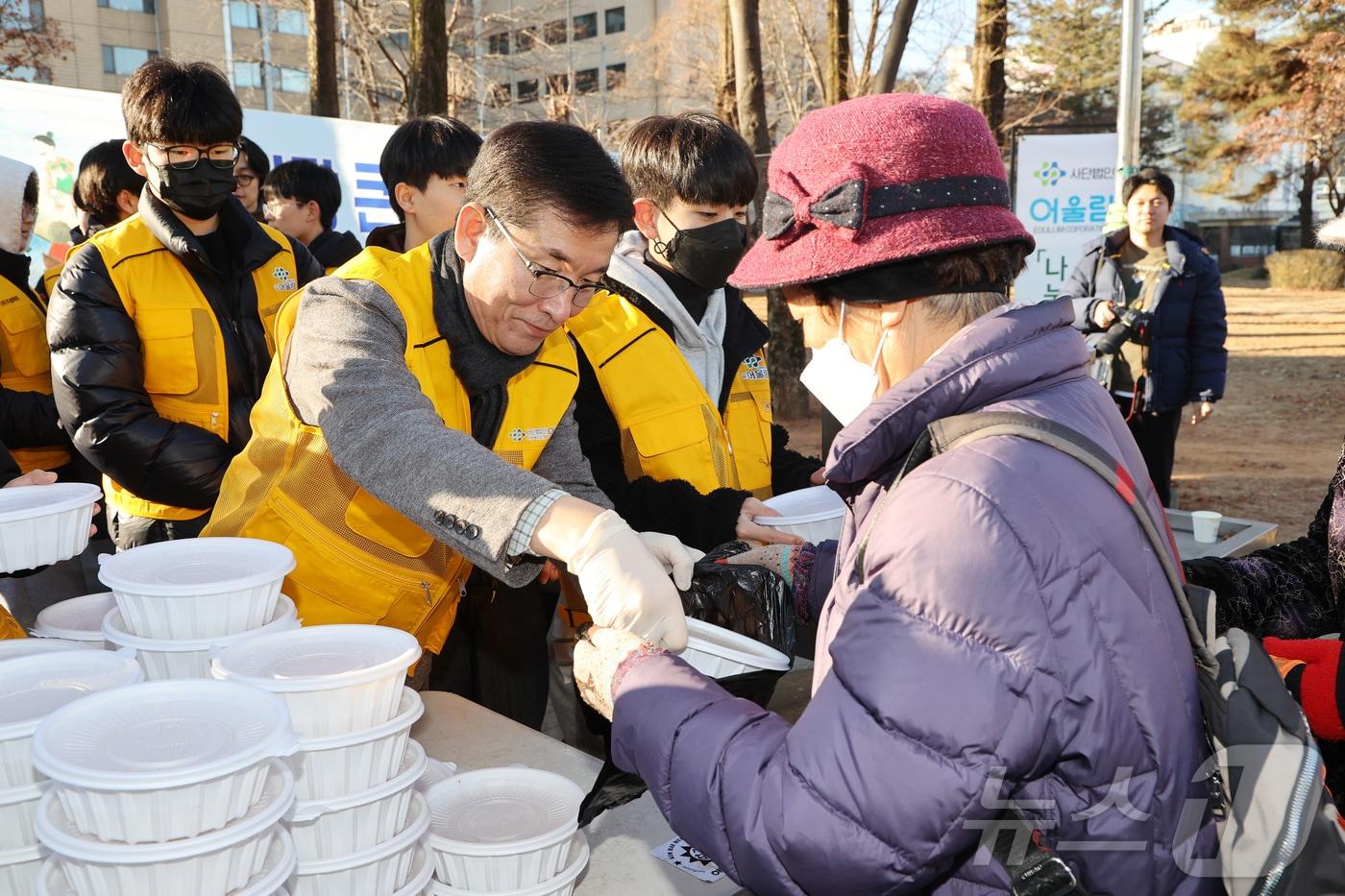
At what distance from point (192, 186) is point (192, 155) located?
10 cm

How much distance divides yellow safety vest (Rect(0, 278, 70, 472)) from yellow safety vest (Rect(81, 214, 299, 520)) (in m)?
0.50

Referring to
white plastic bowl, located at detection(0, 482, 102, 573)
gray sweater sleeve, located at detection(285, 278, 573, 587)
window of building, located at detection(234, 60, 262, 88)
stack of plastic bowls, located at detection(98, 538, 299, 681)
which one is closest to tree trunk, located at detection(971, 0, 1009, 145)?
gray sweater sleeve, located at detection(285, 278, 573, 587)

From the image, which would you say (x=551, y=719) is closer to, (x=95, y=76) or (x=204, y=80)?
(x=204, y=80)

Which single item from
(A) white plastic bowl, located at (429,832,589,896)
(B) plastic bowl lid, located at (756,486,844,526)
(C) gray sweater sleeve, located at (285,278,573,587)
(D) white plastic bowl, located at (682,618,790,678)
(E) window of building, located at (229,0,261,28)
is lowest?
(A) white plastic bowl, located at (429,832,589,896)

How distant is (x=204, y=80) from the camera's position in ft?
10.7

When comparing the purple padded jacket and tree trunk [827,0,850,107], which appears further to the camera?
tree trunk [827,0,850,107]

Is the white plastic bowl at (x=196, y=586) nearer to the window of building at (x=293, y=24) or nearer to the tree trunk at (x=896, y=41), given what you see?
the tree trunk at (x=896, y=41)

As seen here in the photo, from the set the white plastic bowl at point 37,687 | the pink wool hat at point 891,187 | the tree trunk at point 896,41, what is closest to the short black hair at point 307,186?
the white plastic bowl at point 37,687

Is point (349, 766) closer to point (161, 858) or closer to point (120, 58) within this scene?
point (161, 858)

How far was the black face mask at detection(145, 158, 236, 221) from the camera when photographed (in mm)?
3232

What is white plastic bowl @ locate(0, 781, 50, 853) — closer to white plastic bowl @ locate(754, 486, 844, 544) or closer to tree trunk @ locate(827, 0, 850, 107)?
white plastic bowl @ locate(754, 486, 844, 544)

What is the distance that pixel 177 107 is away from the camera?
3170 millimetres

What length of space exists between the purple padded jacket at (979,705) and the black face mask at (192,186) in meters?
2.74

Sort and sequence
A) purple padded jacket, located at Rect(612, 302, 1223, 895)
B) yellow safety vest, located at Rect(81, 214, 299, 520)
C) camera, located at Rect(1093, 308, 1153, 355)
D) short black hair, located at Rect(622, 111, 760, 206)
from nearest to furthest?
purple padded jacket, located at Rect(612, 302, 1223, 895) < short black hair, located at Rect(622, 111, 760, 206) < yellow safety vest, located at Rect(81, 214, 299, 520) < camera, located at Rect(1093, 308, 1153, 355)
